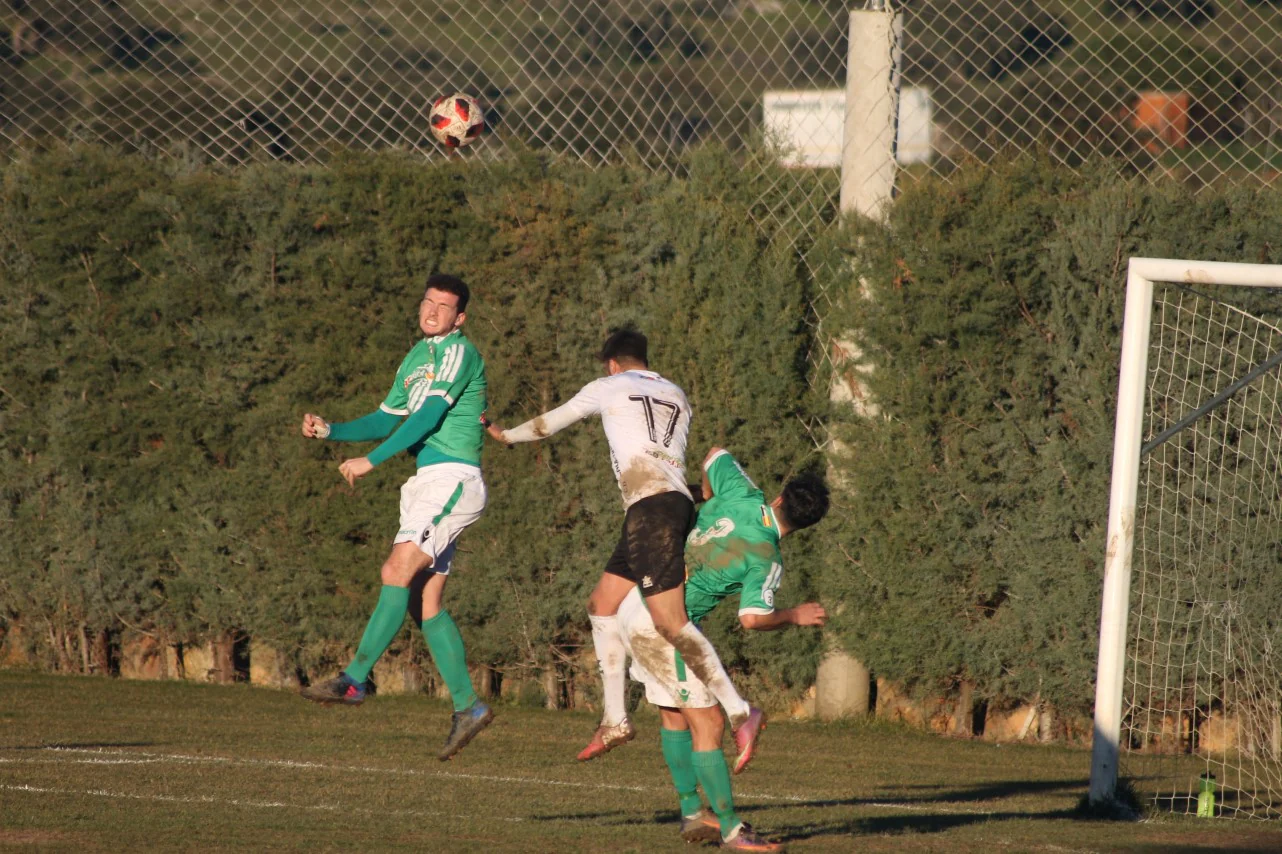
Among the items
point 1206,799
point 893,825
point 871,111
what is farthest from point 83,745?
point 871,111

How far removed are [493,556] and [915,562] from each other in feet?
9.97

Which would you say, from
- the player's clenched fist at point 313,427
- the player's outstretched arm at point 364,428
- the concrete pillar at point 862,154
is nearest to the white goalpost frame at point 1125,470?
the concrete pillar at point 862,154

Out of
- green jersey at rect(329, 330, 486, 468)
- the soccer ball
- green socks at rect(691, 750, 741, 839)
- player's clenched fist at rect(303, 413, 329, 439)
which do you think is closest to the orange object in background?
the soccer ball

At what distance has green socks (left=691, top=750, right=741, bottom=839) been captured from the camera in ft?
21.4

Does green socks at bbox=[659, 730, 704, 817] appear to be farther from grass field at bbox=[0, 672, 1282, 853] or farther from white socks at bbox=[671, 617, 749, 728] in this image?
white socks at bbox=[671, 617, 749, 728]

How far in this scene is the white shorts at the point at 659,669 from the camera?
21.7 feet

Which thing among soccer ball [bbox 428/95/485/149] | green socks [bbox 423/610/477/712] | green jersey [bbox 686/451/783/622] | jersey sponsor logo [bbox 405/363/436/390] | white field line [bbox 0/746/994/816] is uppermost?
soccer ball [bbox 428/95/485/149]

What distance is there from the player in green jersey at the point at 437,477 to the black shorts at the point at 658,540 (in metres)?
1.25

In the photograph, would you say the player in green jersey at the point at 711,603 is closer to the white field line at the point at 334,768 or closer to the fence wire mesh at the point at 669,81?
the white field line at the point at 334,768

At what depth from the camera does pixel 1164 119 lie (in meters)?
11.6

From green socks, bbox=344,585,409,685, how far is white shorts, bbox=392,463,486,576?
26 centimetres

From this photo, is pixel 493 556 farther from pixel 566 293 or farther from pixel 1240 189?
pixel 1240 189

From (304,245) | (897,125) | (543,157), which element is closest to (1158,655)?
(897,125)

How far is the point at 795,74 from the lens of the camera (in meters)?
11.7
